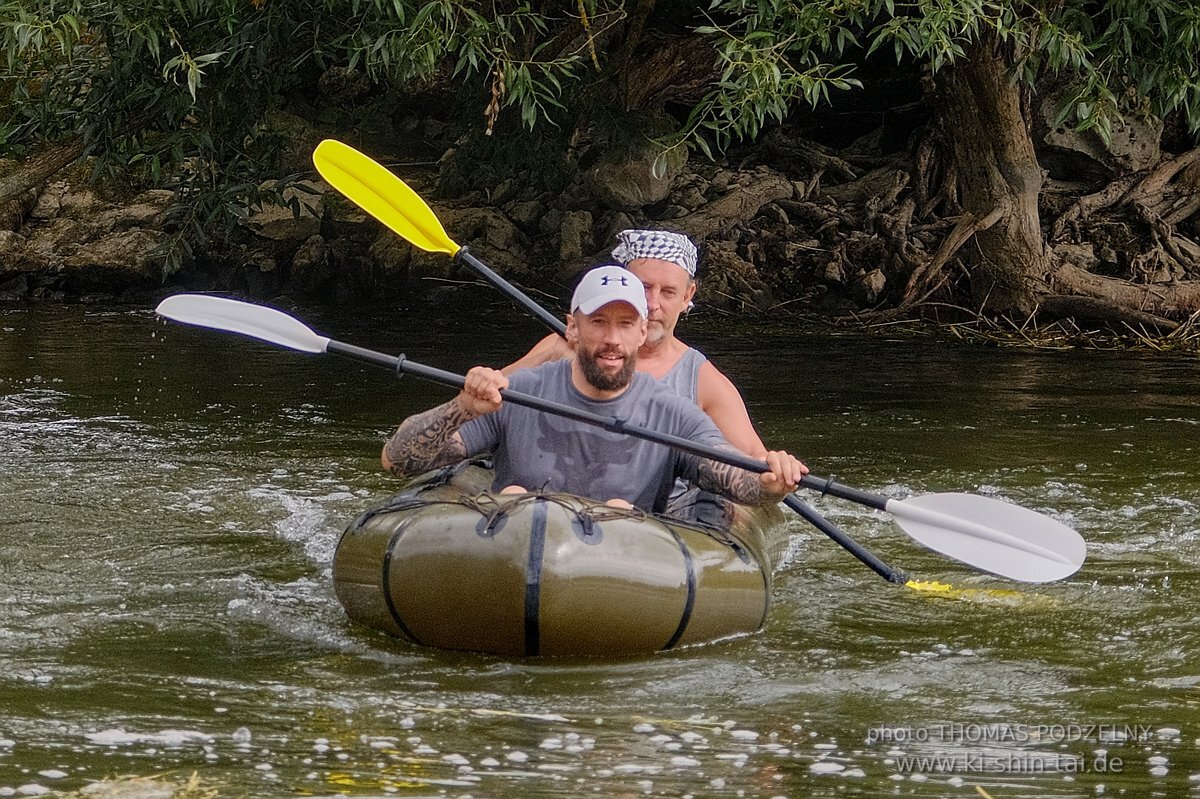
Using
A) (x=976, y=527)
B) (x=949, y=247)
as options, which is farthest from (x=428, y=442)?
(x=949, y=247)

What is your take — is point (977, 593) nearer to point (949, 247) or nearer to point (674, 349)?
point (674, 349)

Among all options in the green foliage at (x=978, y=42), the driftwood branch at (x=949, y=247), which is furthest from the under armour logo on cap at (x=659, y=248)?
the driftwood branch at (x=949, y=247)

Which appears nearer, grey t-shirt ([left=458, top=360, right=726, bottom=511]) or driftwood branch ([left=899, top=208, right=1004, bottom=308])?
grey t-shirt ([left=458, top=360, right=726, bottom=511])

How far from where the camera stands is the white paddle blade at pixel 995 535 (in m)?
4.40

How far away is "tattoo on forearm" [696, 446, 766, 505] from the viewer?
→ 14.0 ft

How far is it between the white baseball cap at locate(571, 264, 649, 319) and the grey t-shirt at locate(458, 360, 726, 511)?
258mm

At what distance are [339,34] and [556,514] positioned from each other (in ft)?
16.0

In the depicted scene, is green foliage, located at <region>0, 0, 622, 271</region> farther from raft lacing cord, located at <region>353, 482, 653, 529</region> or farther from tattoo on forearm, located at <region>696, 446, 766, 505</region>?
raft lacing cord, located at <region>353, 482, 653, 529</region>

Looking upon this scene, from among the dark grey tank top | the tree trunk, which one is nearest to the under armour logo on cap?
the dark grey tank top

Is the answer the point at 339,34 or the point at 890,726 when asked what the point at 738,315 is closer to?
the point at 339,34

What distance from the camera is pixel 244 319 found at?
191 inches

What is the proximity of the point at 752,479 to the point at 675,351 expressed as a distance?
77cm

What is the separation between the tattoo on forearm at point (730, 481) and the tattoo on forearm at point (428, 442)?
2.17 ft

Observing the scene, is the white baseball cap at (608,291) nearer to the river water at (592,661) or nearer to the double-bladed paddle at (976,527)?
the double-bladed paddle at (976,527)
